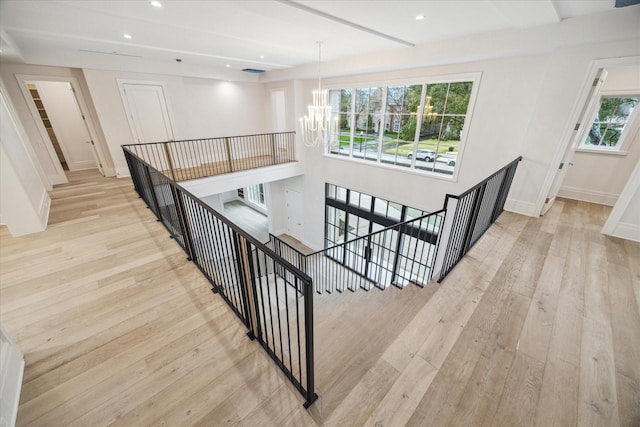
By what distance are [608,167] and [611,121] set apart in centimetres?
85

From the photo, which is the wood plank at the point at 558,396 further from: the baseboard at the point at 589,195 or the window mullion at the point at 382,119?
the window mullion at the point at 382,119

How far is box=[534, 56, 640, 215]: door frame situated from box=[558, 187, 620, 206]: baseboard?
1.05 m

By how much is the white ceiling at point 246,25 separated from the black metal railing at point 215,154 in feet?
6.57

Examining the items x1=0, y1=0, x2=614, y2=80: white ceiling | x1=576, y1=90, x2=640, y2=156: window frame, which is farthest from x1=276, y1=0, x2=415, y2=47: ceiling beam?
x1=576, y1=90, x2=640, y2=156: window frame

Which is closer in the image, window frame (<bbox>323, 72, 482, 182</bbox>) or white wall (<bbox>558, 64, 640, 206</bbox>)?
white wall (<bbox>558, 64, 640, 206</bbox>)

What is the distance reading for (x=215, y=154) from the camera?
7695 mm

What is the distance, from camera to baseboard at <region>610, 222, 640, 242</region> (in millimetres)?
3129

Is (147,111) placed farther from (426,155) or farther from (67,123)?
(426,155)

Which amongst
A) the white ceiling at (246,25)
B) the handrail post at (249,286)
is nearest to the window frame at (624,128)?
the white ceiling at (246,25)

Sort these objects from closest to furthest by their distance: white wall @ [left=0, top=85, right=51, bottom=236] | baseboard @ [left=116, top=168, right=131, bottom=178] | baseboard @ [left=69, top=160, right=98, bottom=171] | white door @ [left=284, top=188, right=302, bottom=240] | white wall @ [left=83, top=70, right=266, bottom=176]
Answer: 1. white wall @ [left=0, top=85, right=51, bottom=236]
2. white wall @ [left=83, top=70, right=266, bottom=176]
3. baseboard @ [left=116, top=168, right=131, bottom=178]
4. baseboard @ [left=69, top=160, right=98, bottom=171]
5. white door @ [left=284, top=188, right=302, bottom=240]

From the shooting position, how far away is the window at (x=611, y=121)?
433 centimetres

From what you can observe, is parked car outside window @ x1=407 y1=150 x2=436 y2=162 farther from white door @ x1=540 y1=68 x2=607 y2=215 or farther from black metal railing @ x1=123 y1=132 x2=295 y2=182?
black metal railing @ x1=123 y1=132 x2=295 y2=182

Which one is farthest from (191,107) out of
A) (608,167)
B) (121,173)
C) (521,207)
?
(608,167)

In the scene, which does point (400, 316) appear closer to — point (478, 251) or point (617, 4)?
point (478, 251)
